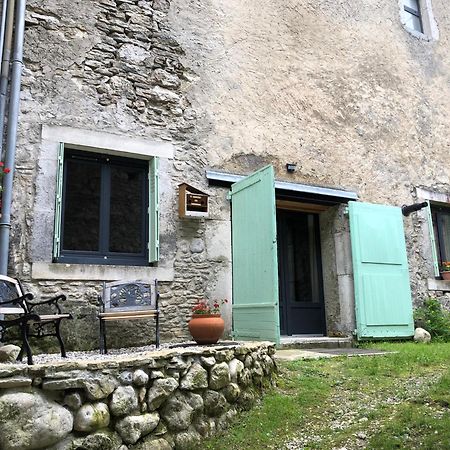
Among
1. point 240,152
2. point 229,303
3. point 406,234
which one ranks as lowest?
point 229,303

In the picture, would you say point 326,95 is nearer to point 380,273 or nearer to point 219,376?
point 380,273

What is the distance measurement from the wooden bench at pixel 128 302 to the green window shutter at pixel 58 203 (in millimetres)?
632

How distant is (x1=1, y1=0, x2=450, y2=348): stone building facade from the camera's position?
5.26 meters

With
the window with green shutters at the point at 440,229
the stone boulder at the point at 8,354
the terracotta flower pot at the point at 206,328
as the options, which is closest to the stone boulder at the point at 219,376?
the terracotta flower pot at the point at 206,328

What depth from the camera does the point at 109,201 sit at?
5.57m

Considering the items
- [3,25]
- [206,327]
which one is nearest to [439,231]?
[206,327]

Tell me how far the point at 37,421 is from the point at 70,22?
482 cm

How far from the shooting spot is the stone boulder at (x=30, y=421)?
2.37 m

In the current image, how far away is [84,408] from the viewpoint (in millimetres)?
2637

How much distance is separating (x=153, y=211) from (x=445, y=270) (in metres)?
4.97

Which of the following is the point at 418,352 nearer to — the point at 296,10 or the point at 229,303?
the point at 229,303

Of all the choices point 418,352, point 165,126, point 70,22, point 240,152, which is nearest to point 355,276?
point 418,352

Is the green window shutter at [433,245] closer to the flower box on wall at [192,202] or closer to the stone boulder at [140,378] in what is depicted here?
the flower box on wall at [192,202]

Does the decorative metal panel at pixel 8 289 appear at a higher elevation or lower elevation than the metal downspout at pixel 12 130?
lower
